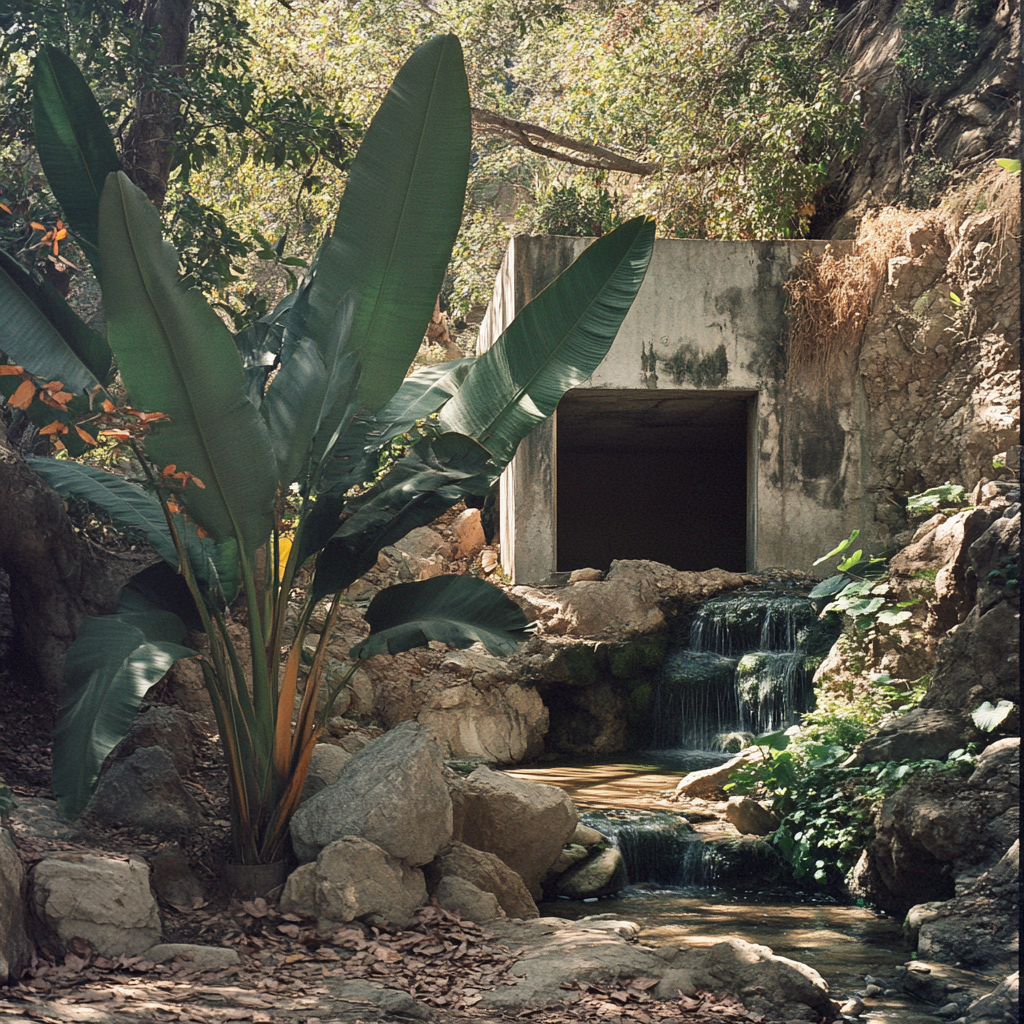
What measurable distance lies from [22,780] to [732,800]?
4283 millimetres

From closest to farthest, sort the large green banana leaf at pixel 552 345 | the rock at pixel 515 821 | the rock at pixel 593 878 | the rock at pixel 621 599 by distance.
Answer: the large green banana leaf at pixel 552 345, the rock at pixel 515 821, the rock at pixel 593 878, the rock at pixel 621 599

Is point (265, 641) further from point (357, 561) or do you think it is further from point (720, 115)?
point (720, 115)

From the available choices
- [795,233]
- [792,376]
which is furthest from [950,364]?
[795,233]

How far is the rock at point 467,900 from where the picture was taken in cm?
461

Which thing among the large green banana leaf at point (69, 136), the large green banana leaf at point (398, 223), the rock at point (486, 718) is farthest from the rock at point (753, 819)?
the large green banana leaf at point (69, 136)

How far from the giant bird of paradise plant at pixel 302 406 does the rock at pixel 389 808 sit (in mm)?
158

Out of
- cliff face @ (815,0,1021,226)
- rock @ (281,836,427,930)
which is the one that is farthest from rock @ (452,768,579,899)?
cliff face @ (815,0,1021,226)

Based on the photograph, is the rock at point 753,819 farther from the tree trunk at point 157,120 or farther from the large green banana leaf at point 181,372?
the tree trunk at point 157,120

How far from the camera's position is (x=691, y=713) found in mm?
9477

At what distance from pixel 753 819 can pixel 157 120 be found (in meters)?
6.32

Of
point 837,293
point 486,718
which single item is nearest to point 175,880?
point 486,718

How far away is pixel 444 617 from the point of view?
15.3 feet

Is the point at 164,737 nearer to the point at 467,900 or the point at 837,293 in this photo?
the point at 467,900

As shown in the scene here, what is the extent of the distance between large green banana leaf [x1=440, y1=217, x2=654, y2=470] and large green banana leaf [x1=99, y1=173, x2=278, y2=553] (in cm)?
107
